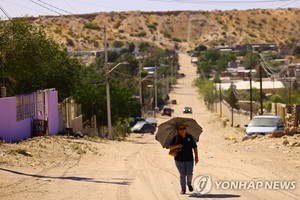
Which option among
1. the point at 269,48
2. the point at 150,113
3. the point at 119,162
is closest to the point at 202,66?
the point at 269,48

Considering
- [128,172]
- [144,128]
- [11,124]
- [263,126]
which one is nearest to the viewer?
[128,172]

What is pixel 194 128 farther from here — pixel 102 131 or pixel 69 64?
pixel 102 131

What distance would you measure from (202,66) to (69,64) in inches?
4864

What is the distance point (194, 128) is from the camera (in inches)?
674

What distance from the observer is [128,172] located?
21703 millimetres

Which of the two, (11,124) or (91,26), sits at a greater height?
(91,26)

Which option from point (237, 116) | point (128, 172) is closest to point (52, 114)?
point (128, 172)

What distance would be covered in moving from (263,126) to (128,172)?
678 inches

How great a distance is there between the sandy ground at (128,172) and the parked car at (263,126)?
11.8ft

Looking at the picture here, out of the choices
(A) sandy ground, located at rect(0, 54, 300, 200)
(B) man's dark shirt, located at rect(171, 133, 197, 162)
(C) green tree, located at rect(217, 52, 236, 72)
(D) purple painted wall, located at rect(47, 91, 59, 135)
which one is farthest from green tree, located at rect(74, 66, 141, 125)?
(C) green tree, located at rect(217, 52, 236, 72)

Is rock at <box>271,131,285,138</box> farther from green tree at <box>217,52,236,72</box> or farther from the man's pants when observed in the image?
green tree at <box>217,52,236,72</box>

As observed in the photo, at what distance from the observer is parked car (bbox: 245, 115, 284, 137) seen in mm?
36750

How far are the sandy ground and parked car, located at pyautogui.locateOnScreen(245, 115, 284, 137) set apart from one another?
360 centimetres

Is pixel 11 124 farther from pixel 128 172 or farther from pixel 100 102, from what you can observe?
pixel 100 102
